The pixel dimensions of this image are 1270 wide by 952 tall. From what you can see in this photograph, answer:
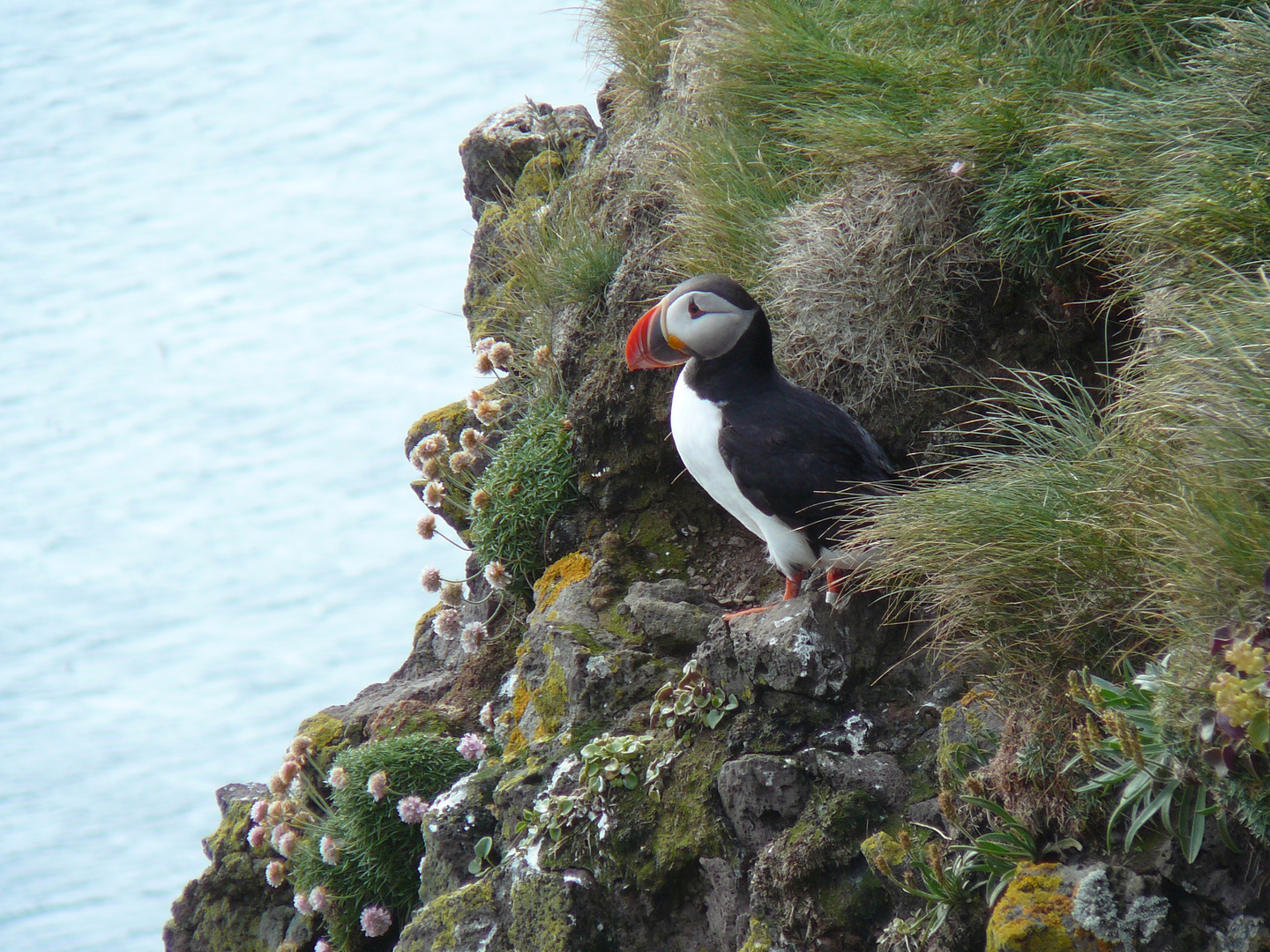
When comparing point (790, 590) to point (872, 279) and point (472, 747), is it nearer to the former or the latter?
point (872, 279)

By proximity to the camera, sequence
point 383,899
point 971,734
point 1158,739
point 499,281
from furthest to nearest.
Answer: point 499,281, point 383,899, point 971,734, point 1158,739

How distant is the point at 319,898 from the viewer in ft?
13.8

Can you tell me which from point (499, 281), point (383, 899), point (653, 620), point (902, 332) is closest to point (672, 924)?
point (653, 620)

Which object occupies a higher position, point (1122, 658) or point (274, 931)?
point (1122, 658)

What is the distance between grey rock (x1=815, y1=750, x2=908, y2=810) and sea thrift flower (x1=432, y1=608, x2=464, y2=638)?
106 inches

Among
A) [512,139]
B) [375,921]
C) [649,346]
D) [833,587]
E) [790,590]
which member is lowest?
[375,921]

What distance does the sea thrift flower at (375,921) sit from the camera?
410cm

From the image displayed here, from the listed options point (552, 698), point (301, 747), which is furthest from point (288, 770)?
point (552, 698)

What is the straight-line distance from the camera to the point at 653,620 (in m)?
3.71

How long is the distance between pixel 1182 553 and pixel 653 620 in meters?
1.99

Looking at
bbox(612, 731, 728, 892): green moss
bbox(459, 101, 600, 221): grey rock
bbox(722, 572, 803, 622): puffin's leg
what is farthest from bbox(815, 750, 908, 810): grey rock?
bbox(459, 101, 600, 221): grey rock

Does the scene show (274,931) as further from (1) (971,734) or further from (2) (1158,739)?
(2) (1158,739)

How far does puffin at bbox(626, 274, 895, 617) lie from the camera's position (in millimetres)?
3238

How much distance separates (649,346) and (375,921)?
8.53 ft
